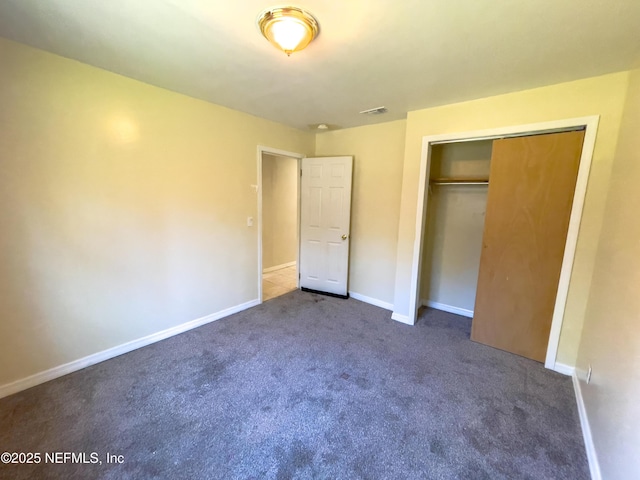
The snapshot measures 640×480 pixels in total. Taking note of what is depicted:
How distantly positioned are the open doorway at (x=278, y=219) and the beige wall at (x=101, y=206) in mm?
1763

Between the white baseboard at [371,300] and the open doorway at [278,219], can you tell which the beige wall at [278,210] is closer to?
the open doorway at [278,219]

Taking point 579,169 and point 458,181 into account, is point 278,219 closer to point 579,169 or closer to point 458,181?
point 458,181

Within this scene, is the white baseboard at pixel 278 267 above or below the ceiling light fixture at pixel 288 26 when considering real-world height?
below

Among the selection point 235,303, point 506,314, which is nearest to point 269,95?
point 235,303

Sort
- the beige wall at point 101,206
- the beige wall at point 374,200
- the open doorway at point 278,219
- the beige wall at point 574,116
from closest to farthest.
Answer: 1. the beige wall at point 101,206
2. the beige wall at point 574,116
3. the beige wall at point 374,200
4. the open doorway at point 278,219

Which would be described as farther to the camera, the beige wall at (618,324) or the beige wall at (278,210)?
the beige wall at (278,210)

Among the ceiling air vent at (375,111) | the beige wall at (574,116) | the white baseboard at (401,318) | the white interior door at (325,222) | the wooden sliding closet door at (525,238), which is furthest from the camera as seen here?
the white interior door at (325,222)

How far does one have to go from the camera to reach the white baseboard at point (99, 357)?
75.0 inches

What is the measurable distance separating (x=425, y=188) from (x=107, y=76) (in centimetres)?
302

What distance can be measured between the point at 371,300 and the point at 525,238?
195 centimetres

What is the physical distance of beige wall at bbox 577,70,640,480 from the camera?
1.19m

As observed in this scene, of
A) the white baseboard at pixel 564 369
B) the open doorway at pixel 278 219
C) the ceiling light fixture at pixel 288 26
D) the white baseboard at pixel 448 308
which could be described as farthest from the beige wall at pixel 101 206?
the white baseboard at pixel 564 369

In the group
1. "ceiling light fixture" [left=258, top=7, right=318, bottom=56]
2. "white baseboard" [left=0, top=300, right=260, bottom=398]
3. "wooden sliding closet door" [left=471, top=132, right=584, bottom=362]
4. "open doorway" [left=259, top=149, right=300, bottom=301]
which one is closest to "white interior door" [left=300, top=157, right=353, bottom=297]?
"open doorway" [left=259, top=149, right=300, bottom=301]

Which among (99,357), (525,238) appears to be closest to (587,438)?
(525,238)
